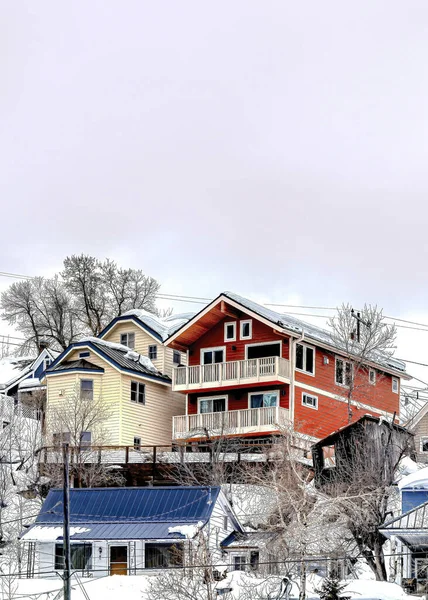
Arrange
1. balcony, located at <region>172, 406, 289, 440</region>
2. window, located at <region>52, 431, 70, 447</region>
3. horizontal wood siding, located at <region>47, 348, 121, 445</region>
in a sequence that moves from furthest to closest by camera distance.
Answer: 1. horizontal wood siding, located at <region>47, 348, 121, 445</region>
2. balcony, located at <region>172, 406, 289, 440</region>
3. window, located at <region>52, 431, 70, 447</region>

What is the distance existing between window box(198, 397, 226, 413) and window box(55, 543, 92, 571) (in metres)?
19.8

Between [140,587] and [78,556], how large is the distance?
5669mm

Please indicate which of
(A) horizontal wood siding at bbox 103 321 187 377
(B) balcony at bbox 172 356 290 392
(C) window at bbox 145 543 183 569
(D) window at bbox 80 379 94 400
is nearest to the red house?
(B) balcony at bbox 172 356 290 392

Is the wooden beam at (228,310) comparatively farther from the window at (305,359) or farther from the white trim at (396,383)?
the white trim at (396,383)

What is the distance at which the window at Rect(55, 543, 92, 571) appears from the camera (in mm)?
49156

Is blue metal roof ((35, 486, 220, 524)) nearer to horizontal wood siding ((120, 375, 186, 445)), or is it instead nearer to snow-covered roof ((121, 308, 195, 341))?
horizontal wood siding ((120, 375, 186, 445))

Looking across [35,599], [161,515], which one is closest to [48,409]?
[161,515]

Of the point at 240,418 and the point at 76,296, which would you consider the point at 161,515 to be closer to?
the point at 240,418

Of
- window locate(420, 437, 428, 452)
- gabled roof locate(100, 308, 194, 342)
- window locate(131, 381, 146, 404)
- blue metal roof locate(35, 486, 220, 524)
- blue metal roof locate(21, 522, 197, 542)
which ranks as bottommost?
blue metal roof locate(21, 522, 197, 542)

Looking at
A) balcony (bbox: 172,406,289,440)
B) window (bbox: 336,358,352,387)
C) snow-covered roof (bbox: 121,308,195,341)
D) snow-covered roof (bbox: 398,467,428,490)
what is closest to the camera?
snow-covered roof (bbox: 398,467,428,490)

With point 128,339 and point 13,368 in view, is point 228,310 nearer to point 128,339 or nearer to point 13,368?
point 128,339

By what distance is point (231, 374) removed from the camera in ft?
218

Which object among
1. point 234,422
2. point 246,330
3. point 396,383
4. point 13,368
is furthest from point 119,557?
point 13,368

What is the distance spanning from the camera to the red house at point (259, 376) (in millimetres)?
65312
